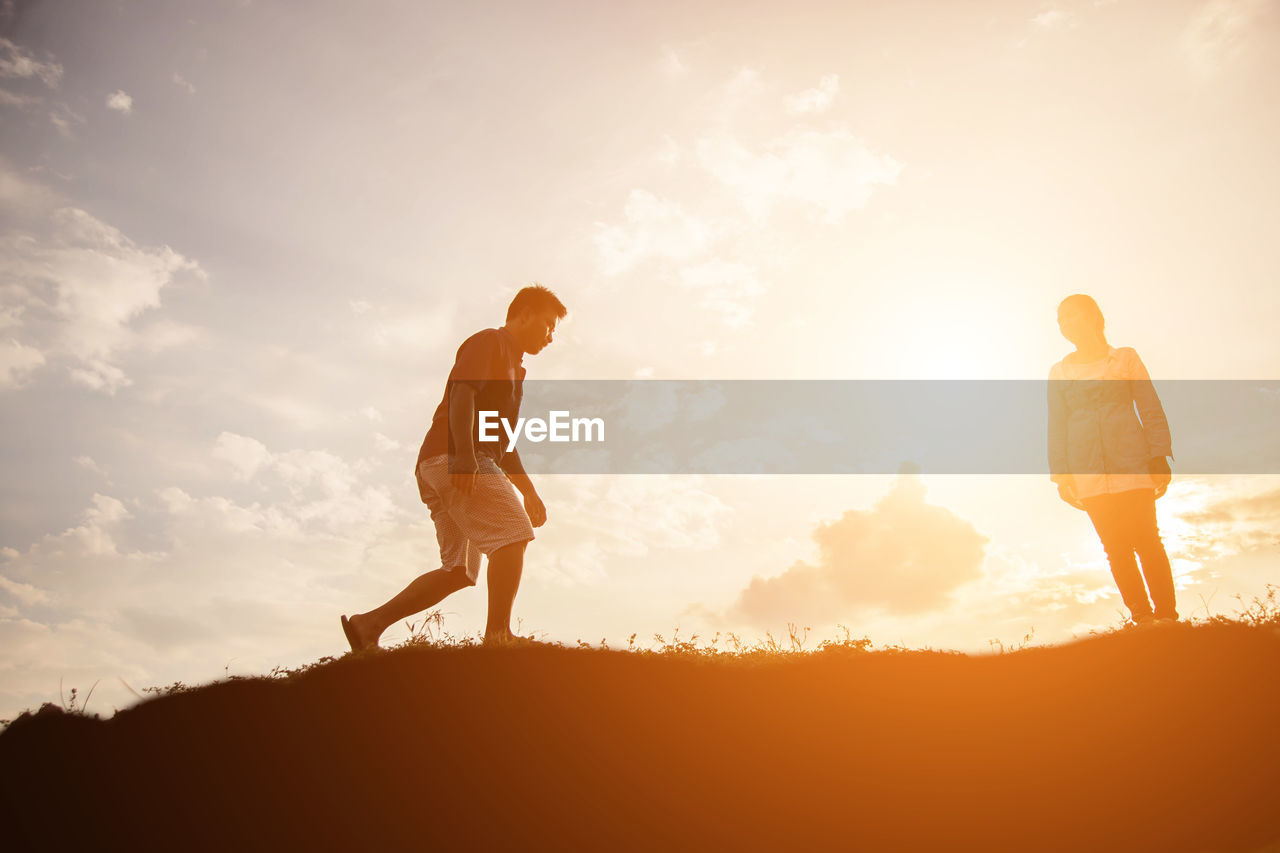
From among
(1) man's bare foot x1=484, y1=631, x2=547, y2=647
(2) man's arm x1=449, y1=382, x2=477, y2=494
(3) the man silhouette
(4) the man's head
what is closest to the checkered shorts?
(3) the man silhouette

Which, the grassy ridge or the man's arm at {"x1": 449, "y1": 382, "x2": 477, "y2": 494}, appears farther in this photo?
the man's arm at {"x1": 449, "y1": 382, "x2": 477, "y2": 494}

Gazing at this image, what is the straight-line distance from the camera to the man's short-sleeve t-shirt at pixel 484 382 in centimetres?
595

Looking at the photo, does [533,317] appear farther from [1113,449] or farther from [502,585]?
[1113,449]

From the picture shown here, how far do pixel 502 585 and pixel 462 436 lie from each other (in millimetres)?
1160

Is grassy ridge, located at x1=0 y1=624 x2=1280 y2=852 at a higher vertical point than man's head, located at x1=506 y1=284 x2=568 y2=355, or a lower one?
lower

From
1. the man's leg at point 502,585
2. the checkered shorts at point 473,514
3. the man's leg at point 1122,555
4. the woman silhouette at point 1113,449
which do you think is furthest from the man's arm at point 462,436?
the man's leg at point 1122,555

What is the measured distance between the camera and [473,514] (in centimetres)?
580

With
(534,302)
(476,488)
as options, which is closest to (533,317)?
(534,302)

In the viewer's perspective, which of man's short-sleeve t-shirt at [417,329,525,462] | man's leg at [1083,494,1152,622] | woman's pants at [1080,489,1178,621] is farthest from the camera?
man's leg at [1083,494,1152,622]

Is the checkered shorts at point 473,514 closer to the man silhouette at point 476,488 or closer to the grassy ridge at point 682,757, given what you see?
the man silhouette at point 476,488

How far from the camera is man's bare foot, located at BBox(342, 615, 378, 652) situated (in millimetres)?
5543

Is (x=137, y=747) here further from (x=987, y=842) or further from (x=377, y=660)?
(x=987, y=842)

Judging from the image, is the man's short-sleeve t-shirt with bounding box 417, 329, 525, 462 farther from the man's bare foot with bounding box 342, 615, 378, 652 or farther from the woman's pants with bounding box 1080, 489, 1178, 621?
the woman's pants with bounding box 1080, 489, 1178, 621

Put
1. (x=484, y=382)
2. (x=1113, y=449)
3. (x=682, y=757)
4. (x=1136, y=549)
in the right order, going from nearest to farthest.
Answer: (x=682, y=757), (x=484, y=382), (x=1136, y=549), (x=1113, y=449)
